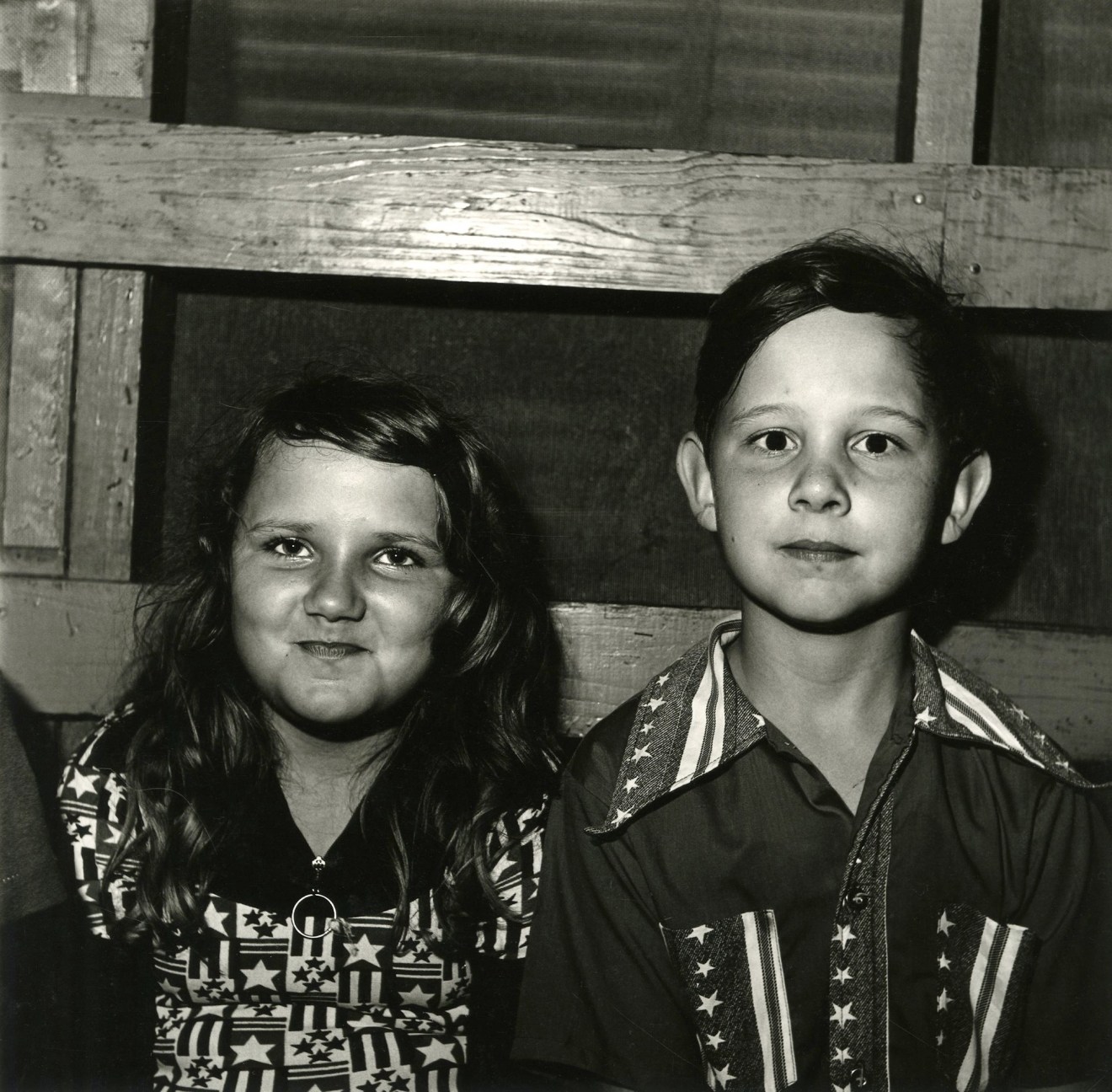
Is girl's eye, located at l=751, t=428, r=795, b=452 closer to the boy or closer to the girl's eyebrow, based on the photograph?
the boy

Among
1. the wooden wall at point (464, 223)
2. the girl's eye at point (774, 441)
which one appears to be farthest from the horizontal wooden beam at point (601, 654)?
the girl's eye at point (774, 441)

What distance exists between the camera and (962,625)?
3.76ft

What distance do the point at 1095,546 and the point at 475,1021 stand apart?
2.75ft

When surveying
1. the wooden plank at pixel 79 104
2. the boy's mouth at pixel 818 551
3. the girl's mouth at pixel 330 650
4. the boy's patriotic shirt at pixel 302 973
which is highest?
the wooden plank at pixel 79 104

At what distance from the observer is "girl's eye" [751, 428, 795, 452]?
99 cm

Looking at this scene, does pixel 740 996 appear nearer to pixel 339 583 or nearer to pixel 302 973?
pixel 302 973

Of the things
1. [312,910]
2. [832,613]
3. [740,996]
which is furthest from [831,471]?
[312,910]

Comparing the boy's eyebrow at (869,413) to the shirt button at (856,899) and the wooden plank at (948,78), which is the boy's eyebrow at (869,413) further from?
the shirt button at (856,899)

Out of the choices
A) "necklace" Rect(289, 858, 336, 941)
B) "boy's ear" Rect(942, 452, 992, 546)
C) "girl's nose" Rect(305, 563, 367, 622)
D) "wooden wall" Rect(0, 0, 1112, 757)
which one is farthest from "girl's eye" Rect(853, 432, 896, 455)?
"necklace" Rect(289, 858, 336, 941)

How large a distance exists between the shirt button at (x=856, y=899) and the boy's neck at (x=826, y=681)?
0.14 meters

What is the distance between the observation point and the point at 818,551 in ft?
3.21

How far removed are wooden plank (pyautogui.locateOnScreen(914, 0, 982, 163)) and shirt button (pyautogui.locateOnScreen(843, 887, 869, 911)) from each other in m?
0.72

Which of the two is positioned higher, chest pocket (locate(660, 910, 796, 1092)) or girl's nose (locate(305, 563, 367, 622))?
girl's nose (locate(305, 563, 367, 622))

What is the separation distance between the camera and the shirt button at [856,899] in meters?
0.99
